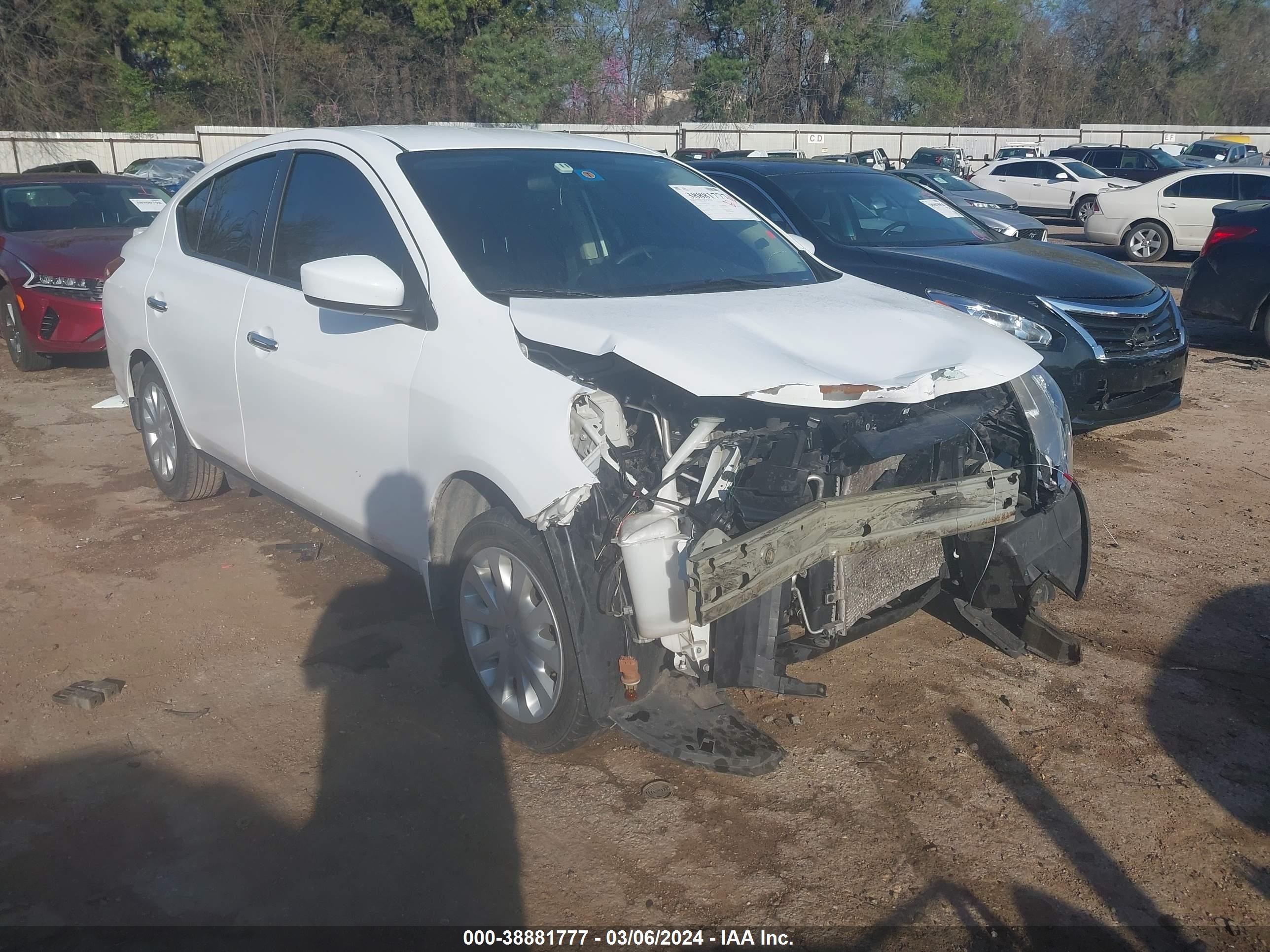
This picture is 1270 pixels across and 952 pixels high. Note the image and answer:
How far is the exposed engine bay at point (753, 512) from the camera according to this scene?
286 cm

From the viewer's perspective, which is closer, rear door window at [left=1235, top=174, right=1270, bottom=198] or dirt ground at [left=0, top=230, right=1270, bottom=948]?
dirt ground at [left=0, top=230, right=1270, bottom=948]

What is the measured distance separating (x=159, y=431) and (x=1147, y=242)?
1633 centimetres

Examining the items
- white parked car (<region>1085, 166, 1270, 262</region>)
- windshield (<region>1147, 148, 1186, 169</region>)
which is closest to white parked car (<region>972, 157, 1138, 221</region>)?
windshield (<region>1147, 148, 1186, 169</region>)

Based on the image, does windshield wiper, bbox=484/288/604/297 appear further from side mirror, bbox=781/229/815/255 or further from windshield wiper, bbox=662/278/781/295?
side mirror, bbox=781/229/815/255

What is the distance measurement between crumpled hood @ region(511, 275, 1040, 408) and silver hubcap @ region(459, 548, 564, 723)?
2.45 ft

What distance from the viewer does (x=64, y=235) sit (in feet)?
30.4

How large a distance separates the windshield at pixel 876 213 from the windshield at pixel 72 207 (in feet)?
21.3

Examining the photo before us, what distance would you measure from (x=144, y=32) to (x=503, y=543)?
145ft

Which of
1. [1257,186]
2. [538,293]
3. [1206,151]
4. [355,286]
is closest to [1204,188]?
[1257,186]

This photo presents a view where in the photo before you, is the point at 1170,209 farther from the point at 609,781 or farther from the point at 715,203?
the point at 609,781

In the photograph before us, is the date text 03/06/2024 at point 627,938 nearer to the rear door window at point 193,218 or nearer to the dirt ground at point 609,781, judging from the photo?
the dirt ground at point 609,781

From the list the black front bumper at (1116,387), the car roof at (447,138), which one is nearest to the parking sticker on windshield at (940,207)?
the black front bumper at (1116,387)

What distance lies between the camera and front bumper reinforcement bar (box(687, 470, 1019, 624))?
2729mm

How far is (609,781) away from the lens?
3275 millimetres
